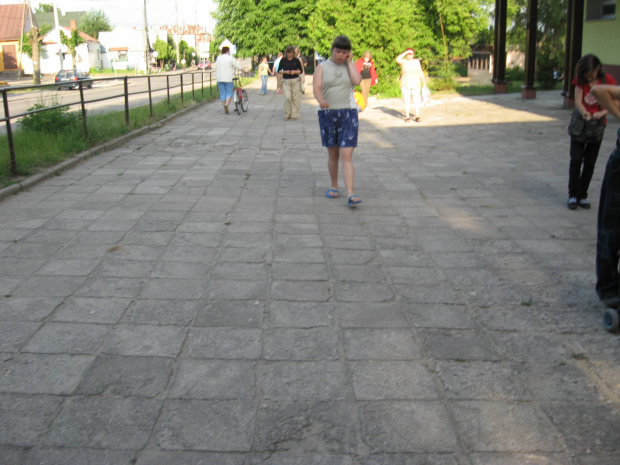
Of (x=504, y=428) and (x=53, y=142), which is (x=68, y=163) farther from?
(x=504, y=428)

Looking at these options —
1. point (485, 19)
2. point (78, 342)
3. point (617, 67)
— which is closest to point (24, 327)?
point (78, 342)

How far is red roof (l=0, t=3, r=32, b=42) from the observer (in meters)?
66.8

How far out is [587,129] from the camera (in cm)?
652

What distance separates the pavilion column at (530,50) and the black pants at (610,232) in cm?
1685

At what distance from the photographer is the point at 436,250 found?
5.44 meters

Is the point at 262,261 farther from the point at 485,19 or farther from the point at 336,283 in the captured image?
the point at 485,19

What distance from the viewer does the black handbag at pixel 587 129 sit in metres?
6.47

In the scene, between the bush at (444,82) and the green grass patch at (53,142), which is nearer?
the green grass patch at (53,142)

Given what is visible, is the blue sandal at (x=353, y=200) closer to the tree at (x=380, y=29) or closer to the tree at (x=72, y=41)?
the tree at (x=380, y=29)

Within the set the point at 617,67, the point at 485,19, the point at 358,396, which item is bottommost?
the point at 358,396

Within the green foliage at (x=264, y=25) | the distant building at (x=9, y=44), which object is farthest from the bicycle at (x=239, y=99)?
the distant building at (x=9, y=44)

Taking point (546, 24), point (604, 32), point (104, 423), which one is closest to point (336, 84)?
point (104, 423)

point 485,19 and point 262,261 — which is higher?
point 485,19

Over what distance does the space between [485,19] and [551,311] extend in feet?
92.8
